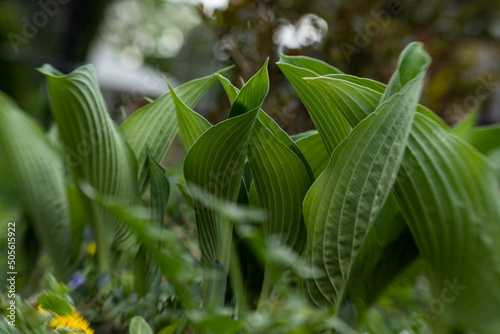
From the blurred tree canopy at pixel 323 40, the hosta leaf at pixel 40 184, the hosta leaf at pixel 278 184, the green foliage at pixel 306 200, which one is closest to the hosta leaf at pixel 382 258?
the green foliage at pixel 306 200

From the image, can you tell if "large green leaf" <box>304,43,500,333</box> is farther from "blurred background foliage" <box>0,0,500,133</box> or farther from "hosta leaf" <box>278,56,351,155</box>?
"blurred background foliage" <box>0,0,500,133</box>

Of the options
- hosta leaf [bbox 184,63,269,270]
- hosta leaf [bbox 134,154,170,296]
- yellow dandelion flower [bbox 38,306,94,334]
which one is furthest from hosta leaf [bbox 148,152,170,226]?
yellow dandelion flower [bbox 38,306,94,334]

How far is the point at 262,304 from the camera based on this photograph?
77 centimetres

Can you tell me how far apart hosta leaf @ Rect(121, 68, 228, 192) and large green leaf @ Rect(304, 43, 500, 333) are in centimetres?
37

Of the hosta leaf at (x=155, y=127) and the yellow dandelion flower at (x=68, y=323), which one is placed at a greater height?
the hosta leaf at (x=155, y=127)

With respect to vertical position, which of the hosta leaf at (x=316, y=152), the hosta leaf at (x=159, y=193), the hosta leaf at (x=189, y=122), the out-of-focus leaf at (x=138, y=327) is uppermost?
A: the hosta leaf at (x=189, y=122)

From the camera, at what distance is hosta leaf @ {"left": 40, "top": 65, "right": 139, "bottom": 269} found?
0.90 meters

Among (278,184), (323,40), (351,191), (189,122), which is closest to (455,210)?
(351,191)

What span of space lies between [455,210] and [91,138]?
654 millimetres

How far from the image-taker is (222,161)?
73 centimetres

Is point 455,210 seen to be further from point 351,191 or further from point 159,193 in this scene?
point 159,193

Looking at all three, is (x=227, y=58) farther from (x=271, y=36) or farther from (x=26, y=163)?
(x=26, y=163)

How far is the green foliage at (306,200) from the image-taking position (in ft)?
2.13

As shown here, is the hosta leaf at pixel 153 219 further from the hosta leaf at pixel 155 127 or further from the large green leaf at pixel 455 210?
the large green leaf at pixel 455 210
